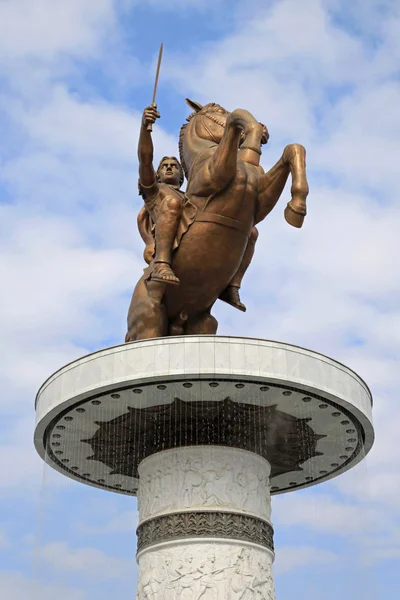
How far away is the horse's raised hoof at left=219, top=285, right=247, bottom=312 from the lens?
777 inches

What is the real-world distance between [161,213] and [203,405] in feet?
12.0

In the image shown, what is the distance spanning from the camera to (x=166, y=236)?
60.9 feet

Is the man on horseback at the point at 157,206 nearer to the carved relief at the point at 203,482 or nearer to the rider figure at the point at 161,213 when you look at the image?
the rider figure at the point at 161,213

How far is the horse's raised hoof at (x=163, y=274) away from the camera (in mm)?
18094

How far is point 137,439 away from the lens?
18891 millimetres

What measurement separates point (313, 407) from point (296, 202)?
369cm

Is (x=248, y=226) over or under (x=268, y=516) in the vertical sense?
over

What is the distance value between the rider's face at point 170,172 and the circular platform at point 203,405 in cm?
474

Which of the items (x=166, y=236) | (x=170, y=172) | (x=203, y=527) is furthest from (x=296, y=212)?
(x=203, y=527)

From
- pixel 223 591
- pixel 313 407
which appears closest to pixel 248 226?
pixel 313 407

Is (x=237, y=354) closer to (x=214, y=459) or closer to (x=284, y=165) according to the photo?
(x=214, y=459)

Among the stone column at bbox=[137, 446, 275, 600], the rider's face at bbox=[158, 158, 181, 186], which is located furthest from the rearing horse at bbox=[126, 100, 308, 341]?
→ the stone column at bbox=[137, 446, 275, 600]

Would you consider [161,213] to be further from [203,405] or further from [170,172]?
[203,405]

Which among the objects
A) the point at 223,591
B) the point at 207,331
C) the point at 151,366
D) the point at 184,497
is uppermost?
the point at 207,331
